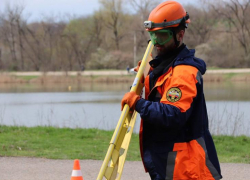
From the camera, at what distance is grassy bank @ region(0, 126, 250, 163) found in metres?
7.83

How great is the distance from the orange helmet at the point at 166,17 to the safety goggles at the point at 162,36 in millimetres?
29

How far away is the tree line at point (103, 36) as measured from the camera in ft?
196

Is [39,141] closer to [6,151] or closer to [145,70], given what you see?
[6,151]

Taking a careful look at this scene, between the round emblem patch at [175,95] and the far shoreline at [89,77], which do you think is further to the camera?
the far shoreline at [89,77]

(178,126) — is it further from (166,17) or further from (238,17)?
(238,17)

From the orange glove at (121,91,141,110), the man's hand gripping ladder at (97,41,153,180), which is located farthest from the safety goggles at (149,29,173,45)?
the orange glove at (121,91,141,110)

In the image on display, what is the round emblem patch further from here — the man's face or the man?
the man's face

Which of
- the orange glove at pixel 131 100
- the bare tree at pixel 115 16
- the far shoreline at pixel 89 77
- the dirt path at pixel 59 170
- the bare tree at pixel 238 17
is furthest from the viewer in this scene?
the bare tree at pixel 115 16

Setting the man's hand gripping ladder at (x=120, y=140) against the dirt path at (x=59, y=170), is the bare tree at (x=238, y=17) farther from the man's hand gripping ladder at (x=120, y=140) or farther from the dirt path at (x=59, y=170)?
the man's hand gripping ladder at (x=120, y=140)

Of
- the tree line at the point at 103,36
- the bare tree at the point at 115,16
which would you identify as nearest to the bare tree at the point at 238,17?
the tree line at the point at 103,36

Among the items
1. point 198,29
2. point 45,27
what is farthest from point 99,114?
point 45,27

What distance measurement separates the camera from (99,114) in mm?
17719

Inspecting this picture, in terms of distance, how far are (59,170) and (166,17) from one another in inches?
176

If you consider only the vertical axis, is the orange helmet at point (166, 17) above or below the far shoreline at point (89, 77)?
above
